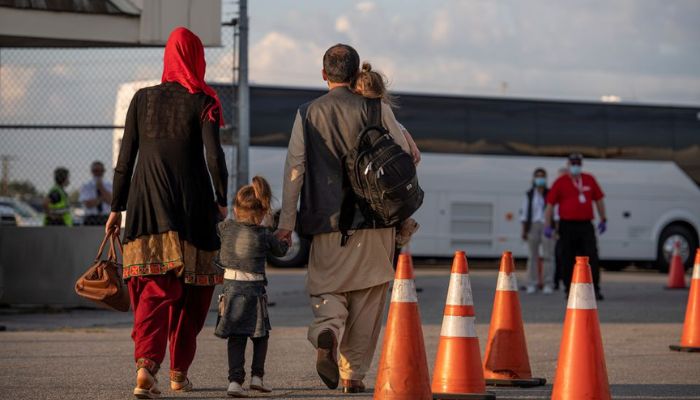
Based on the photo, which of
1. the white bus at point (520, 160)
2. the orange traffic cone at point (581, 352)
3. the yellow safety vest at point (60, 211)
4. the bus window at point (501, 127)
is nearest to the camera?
the orange traffic cone at point (581, 352)

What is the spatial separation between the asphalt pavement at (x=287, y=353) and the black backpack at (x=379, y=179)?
1010 mm

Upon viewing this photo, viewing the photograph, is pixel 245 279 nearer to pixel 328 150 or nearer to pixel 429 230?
pixel 328 150

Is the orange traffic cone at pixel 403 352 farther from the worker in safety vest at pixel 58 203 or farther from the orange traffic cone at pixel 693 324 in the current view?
the worker in safety vest at pixel 58 203

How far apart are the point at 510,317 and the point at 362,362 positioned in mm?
1153

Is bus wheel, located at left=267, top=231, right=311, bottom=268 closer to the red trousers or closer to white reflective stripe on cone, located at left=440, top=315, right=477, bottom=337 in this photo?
the red trousers

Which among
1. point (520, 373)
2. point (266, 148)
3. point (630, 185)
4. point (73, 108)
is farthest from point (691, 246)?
point (520, 373)

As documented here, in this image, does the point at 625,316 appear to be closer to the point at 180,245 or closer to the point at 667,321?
the point at 667,321

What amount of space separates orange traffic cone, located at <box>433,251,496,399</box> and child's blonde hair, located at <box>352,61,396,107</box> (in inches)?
38.0

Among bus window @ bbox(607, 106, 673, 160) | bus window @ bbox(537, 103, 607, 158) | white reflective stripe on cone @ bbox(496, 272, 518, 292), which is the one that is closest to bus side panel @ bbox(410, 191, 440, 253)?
bus window @ bbox(537, 103, 607, 158)

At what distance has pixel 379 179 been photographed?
683 cm

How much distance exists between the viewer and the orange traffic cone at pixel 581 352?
6.60 m

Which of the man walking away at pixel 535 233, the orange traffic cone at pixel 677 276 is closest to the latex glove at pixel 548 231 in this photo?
the man walking away at pixel 535 233

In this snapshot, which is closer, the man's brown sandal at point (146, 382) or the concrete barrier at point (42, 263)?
the man's brown sandal at point (146, 382)

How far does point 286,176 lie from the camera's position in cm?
716
